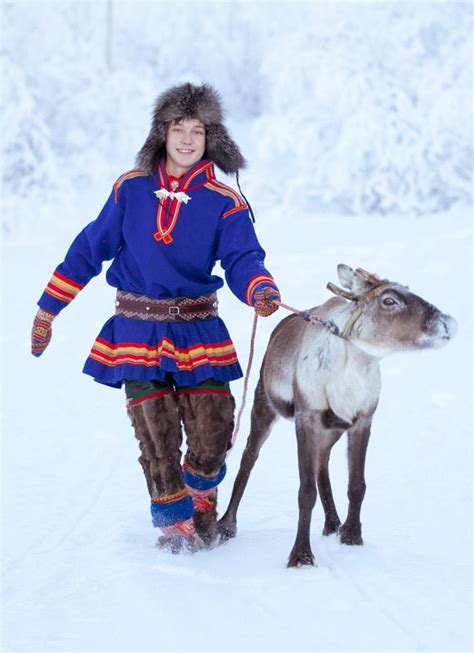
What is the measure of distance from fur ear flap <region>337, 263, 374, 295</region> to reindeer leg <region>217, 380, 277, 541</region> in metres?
0.83

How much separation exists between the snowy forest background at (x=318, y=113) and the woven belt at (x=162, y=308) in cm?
1840

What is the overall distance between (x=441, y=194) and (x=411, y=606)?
787 inches

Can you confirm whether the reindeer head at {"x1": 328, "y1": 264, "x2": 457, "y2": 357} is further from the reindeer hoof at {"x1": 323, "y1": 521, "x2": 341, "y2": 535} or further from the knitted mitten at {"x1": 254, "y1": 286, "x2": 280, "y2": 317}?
the reindeer hoof at {"x1": 323, "y1": 521, "x2": 341, "y2": 535}

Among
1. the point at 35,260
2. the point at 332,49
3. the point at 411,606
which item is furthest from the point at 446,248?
the point at 332,49

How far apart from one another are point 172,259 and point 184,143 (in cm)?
50

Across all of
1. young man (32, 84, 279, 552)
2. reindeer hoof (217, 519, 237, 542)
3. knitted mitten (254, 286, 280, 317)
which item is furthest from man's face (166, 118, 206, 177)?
reindeer hoof (217, 519, 237, 542)

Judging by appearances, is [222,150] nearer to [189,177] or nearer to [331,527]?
[189,177]

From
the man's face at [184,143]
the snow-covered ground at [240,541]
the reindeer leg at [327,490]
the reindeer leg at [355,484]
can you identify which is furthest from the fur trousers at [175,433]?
the man's face at [184,143]

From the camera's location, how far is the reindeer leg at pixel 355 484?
397cm

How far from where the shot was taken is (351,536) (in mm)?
4016

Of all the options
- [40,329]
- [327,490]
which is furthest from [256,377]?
[40,329]

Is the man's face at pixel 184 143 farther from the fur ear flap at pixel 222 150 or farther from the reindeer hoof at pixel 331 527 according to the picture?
the reindeer hoof at pixel 331 527

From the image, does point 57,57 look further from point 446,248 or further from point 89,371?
point 89,371

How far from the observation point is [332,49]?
23.2 m
